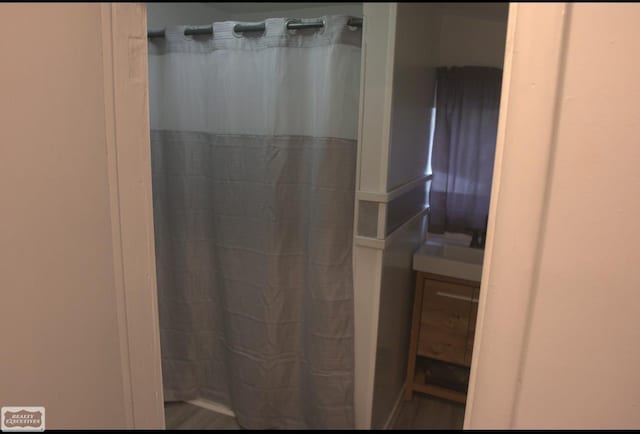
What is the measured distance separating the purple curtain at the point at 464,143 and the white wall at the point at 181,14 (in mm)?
1394

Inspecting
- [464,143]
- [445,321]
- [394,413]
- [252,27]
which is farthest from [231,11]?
[394,413]

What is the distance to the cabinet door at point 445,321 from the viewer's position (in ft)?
7.54

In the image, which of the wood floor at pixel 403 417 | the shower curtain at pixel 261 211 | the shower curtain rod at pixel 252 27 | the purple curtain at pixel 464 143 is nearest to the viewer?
the shower curtain rod at pixel 252 27

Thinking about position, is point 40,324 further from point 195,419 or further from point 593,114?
point 195,419

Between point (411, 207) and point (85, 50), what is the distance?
6.29ft

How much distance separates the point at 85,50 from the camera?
0.59 metres

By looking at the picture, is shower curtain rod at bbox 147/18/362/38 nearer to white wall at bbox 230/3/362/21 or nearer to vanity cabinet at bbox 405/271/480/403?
white wall at bbox 230/3/362/21

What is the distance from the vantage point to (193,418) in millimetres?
2309

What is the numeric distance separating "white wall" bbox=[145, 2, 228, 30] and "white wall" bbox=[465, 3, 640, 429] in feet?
7.18

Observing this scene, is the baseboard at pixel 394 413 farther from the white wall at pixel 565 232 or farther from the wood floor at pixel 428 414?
the white wall at pixel 565 232

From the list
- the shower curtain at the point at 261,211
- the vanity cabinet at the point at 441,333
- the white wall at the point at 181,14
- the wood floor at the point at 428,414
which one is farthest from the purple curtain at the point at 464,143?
the white wall at the point at 181,14

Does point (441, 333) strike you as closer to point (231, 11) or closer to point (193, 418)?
point (193, 418)

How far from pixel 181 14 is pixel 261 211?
1.24 meters

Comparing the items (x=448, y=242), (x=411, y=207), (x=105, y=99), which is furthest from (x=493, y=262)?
(x=448, y=242)
